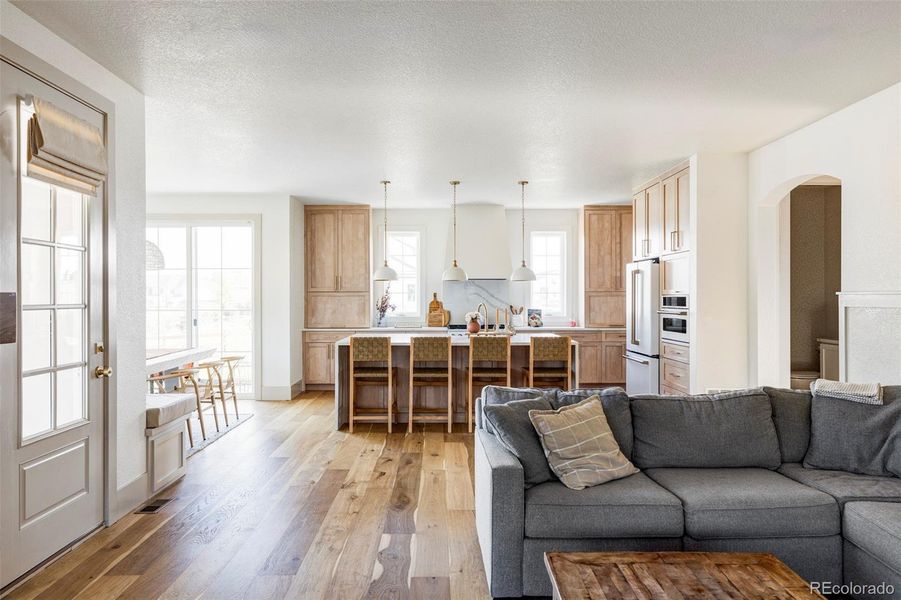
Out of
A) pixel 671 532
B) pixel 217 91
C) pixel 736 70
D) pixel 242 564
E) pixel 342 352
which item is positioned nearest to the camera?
pixel 671 532

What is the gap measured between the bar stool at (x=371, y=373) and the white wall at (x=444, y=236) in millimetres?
2797

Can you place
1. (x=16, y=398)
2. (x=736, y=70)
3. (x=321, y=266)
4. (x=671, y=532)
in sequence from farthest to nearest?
(x=321, y=266), (x=736, y=70), (x=16, y=398), (x=671, y=532)

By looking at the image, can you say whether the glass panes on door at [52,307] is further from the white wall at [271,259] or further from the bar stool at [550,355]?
the white wall at [271,259]

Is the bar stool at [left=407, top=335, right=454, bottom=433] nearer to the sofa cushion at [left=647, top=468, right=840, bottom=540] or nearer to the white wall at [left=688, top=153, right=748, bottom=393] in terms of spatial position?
the white wall at [left=688, top=153, right=748, bottom=393]

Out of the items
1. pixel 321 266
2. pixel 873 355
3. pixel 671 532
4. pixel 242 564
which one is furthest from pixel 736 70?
pixel 321 266

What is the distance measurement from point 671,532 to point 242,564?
6.56 ft

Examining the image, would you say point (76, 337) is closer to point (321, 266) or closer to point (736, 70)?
point (736, 70)

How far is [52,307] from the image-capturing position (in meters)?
2.70

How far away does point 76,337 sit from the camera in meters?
2.88

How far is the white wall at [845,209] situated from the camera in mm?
3404

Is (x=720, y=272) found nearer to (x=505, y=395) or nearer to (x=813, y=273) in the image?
(x=813, y=273)

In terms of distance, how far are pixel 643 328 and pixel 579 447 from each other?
387cm

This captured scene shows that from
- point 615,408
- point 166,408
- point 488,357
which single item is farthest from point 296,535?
point 488,357

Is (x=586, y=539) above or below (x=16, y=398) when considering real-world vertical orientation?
below
